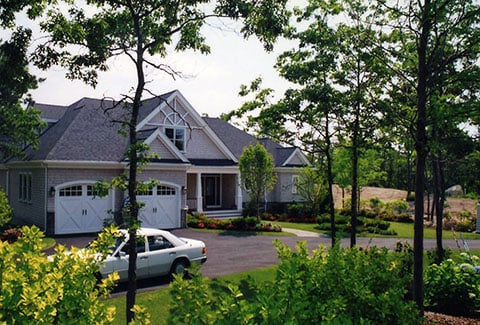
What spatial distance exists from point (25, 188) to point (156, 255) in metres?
15.6

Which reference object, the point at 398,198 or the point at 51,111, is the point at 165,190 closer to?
the point at 51,111

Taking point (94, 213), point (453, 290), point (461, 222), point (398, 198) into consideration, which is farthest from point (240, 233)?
point (398, 198)

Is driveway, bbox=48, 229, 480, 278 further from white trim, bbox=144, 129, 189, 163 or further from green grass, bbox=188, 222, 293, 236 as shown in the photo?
white trim, bbox=144, 129, 189, 163

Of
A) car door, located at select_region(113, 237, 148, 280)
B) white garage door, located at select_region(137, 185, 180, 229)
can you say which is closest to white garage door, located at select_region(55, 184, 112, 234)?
white garage door, located at select_region(137, 185, 180, 229)

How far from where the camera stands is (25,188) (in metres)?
24.7

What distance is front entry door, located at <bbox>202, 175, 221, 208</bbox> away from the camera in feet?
113

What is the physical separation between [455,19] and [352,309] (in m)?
5.60

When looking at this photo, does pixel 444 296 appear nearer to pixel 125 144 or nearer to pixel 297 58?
pixel 297 58

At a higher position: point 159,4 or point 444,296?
point 159,4

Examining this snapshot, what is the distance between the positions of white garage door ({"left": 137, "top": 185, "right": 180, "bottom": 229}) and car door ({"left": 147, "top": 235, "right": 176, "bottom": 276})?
1090 cm

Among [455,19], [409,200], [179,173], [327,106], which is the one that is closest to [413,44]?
[455,19]

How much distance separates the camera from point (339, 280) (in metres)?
4.65

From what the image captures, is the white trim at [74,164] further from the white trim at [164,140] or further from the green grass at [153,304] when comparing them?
the green grass at [153,304]

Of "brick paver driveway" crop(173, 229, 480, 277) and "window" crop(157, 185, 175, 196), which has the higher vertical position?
"window" crop(157, 185, 175, 196)
